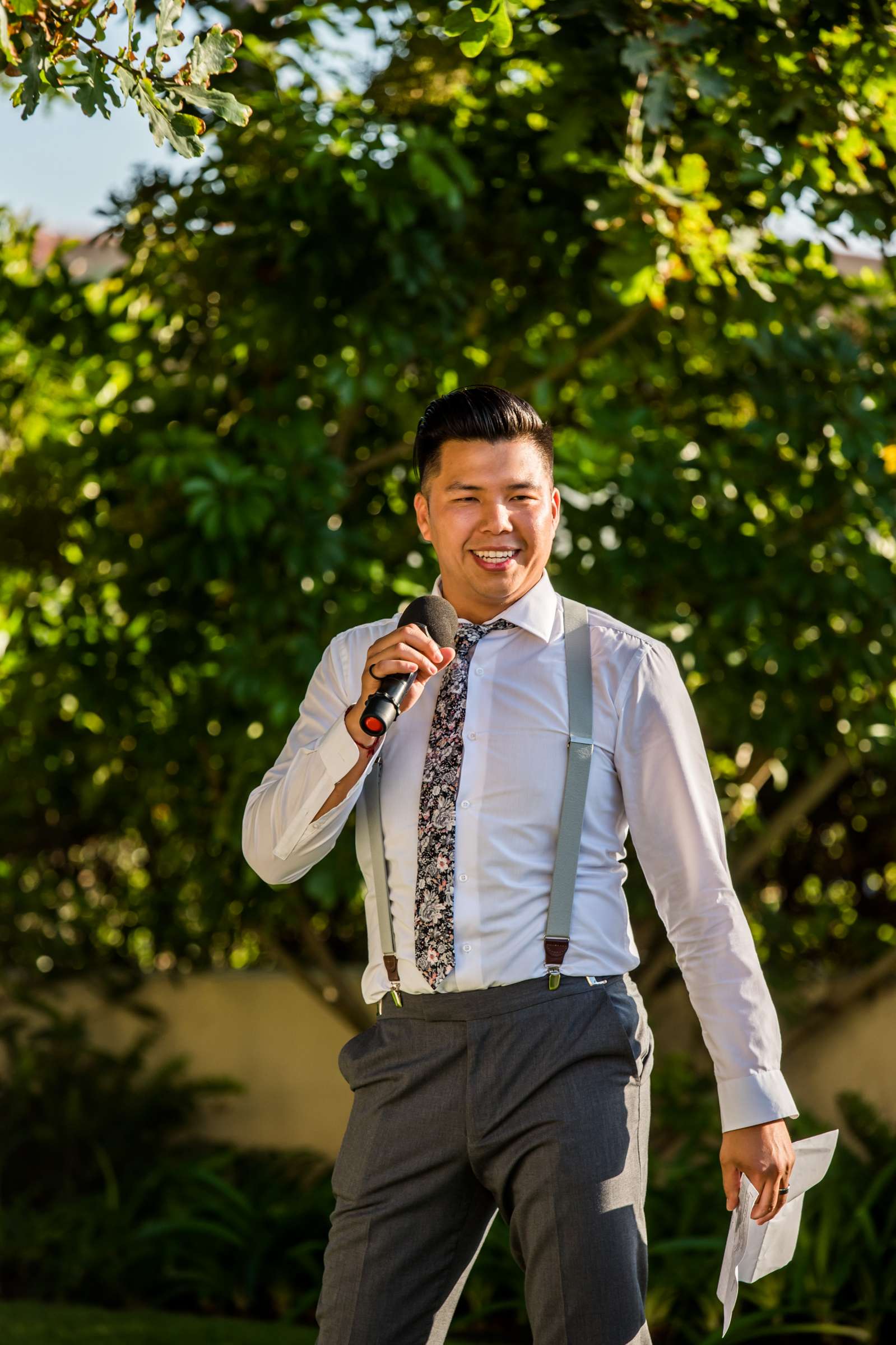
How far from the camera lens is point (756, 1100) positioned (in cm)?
208

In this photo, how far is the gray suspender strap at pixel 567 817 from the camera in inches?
83.8

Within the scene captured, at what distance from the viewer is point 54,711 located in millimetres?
5090

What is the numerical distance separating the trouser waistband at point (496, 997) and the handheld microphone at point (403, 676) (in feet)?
1.33

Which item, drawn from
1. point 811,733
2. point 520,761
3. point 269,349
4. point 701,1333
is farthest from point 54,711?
point 520,761

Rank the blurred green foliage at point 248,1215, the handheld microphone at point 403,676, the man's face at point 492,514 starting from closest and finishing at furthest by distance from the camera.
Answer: the handheld microphone at point 403,676 < the man's face at point 492,514 < the blurred green foliage at point 248,1215

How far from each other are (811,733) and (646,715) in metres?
2.74

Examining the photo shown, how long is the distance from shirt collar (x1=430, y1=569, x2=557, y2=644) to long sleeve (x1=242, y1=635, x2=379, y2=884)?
270 mm

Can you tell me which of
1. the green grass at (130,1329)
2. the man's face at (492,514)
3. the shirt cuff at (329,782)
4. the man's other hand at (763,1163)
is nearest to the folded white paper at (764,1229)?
the man's other hand at (763,1163)

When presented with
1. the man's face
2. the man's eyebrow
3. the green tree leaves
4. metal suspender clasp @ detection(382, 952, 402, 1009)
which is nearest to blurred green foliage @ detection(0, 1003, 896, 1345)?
metal suspender clasp @ detection(382, 952, 402, 1009)

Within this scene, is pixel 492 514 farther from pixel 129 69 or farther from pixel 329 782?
pixel 129 69

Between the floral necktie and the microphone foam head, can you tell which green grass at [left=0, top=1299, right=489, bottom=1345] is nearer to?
the floral necktie

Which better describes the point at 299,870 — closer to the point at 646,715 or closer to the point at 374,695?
the point at 374,695

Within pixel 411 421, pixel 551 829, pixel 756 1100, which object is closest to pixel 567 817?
pixel 551 829

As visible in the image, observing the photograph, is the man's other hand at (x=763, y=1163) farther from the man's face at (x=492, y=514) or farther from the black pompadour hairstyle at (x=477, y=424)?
the black pompadour hairstyle at (x=477, y=424)
